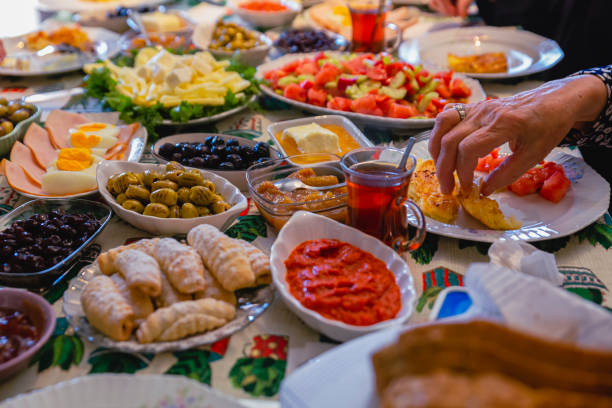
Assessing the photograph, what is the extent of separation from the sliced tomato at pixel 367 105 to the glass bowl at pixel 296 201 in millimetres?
576

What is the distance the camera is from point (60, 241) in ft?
4.46

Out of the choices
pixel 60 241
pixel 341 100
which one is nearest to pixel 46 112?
pixel 60 241

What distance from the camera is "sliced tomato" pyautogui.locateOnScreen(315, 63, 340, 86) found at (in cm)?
246

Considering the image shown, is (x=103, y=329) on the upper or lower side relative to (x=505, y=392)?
lower

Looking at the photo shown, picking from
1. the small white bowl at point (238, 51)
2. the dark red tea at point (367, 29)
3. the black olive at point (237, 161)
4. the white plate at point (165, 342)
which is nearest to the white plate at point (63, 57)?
the small white bowl at point (238, 51)

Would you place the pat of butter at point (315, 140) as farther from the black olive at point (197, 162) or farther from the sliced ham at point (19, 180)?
the sliced ham at point (19, 180)

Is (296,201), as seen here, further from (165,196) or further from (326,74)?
(326,74)

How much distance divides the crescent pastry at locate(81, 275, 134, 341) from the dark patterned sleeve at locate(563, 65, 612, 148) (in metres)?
1.67

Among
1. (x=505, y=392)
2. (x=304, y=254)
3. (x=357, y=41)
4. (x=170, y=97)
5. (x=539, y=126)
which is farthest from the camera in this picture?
(x=357, y=41)

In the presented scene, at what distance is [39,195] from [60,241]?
15.3 inches

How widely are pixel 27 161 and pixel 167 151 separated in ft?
1.88

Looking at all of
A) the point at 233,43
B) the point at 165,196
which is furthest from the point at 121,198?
the point at 233,43

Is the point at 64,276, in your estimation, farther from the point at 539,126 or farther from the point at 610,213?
the point at 610,213

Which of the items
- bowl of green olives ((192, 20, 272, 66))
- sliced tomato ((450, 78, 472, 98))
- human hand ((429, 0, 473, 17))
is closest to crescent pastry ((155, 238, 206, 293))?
sliced tomato ((450, 78, 472, 98))
